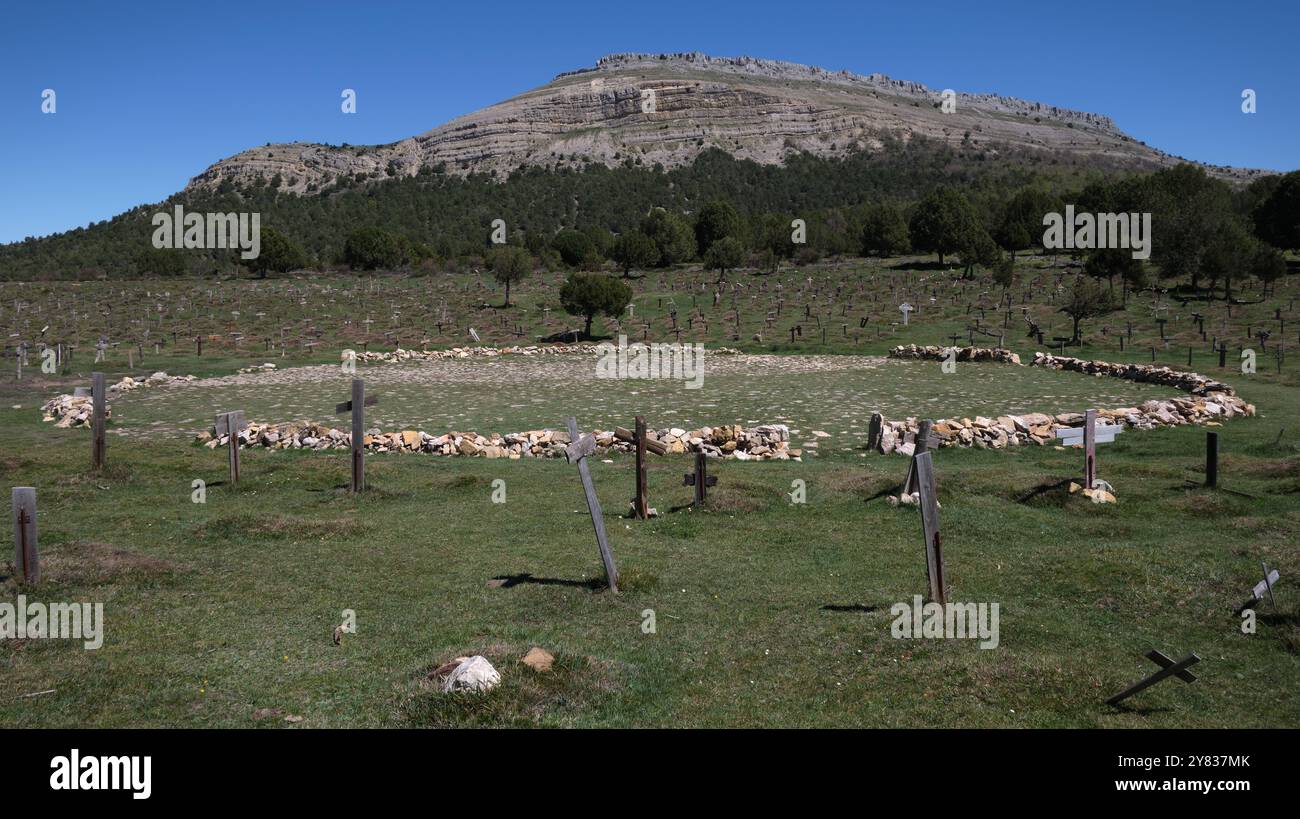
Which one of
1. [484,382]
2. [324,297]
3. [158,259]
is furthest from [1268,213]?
[158,259]

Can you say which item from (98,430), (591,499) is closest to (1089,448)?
(591,499)

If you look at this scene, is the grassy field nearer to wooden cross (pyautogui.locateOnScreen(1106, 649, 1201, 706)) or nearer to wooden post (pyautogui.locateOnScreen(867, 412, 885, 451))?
wooden cross (pyautogui.locateOnScreen(1106, 649, 1201, 706))

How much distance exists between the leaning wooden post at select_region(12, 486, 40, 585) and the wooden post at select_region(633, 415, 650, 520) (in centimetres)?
826

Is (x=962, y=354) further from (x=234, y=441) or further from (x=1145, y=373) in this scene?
(x=234, y=441)

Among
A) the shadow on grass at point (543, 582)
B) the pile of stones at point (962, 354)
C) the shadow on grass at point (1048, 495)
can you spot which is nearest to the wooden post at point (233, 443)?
the shadow on grass at point (543, 582)

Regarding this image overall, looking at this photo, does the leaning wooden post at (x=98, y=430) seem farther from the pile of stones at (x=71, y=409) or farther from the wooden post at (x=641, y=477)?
the wooden post at (x=641, y=477)

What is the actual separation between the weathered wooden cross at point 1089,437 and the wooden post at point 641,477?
803 centimetres

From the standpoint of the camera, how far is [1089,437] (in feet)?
51.5

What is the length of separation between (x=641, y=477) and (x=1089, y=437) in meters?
8.42

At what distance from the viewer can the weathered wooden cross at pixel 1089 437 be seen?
15477 millimetres

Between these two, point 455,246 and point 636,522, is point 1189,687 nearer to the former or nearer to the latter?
point 636,522

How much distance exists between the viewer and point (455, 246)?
115 meters

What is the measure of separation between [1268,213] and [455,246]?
91343 mm
